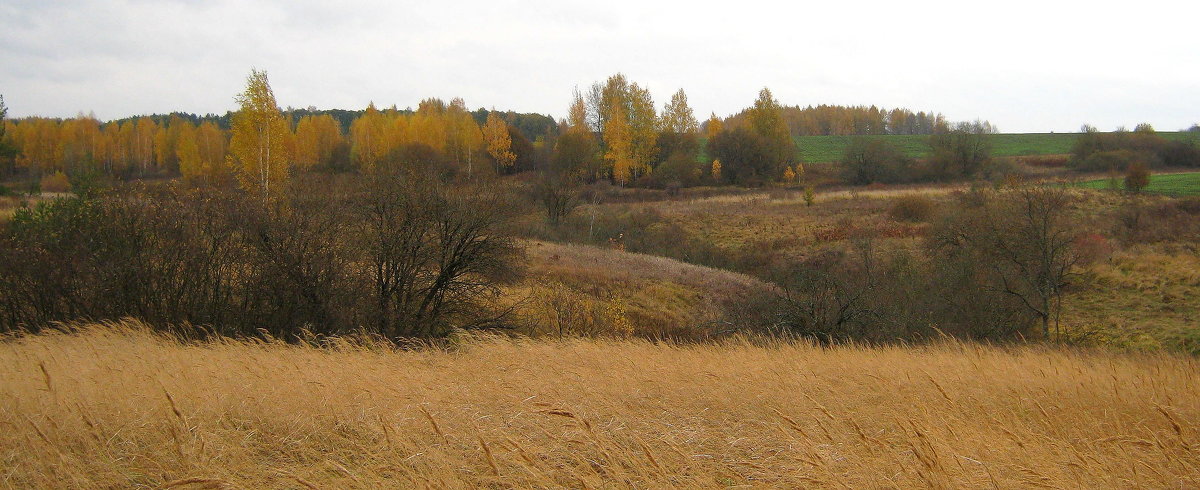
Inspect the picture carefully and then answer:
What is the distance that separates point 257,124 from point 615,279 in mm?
18210

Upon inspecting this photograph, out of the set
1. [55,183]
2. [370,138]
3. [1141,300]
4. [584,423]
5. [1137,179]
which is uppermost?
[370,138]

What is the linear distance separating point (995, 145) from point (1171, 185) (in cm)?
4132

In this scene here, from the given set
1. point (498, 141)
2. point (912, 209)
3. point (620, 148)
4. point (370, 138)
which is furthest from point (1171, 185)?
point (370, 138)

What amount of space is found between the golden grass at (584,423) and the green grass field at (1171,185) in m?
41.8

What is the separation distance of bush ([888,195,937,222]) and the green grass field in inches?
504

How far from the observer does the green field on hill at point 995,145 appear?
76125 mm

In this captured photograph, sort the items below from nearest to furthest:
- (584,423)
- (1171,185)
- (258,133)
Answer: (584,423)
(258,133)
(1171,185)

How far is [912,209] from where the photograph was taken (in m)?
40.4

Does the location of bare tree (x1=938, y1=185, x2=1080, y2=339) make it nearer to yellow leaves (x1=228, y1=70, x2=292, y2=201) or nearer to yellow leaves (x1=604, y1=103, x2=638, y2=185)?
yellow leaves (x1=228, y1=70, x2=292, y2=201)

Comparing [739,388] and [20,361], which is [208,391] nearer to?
[20,361]

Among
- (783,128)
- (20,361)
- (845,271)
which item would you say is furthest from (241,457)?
(783,128)

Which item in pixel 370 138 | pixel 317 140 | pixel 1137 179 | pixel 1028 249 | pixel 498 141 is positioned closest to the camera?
pixel 1028 249

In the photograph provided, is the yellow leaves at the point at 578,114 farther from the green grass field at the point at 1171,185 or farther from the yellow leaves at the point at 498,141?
the green grass field at the point at 1171,185

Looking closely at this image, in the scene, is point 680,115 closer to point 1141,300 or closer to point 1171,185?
point 1171,185
